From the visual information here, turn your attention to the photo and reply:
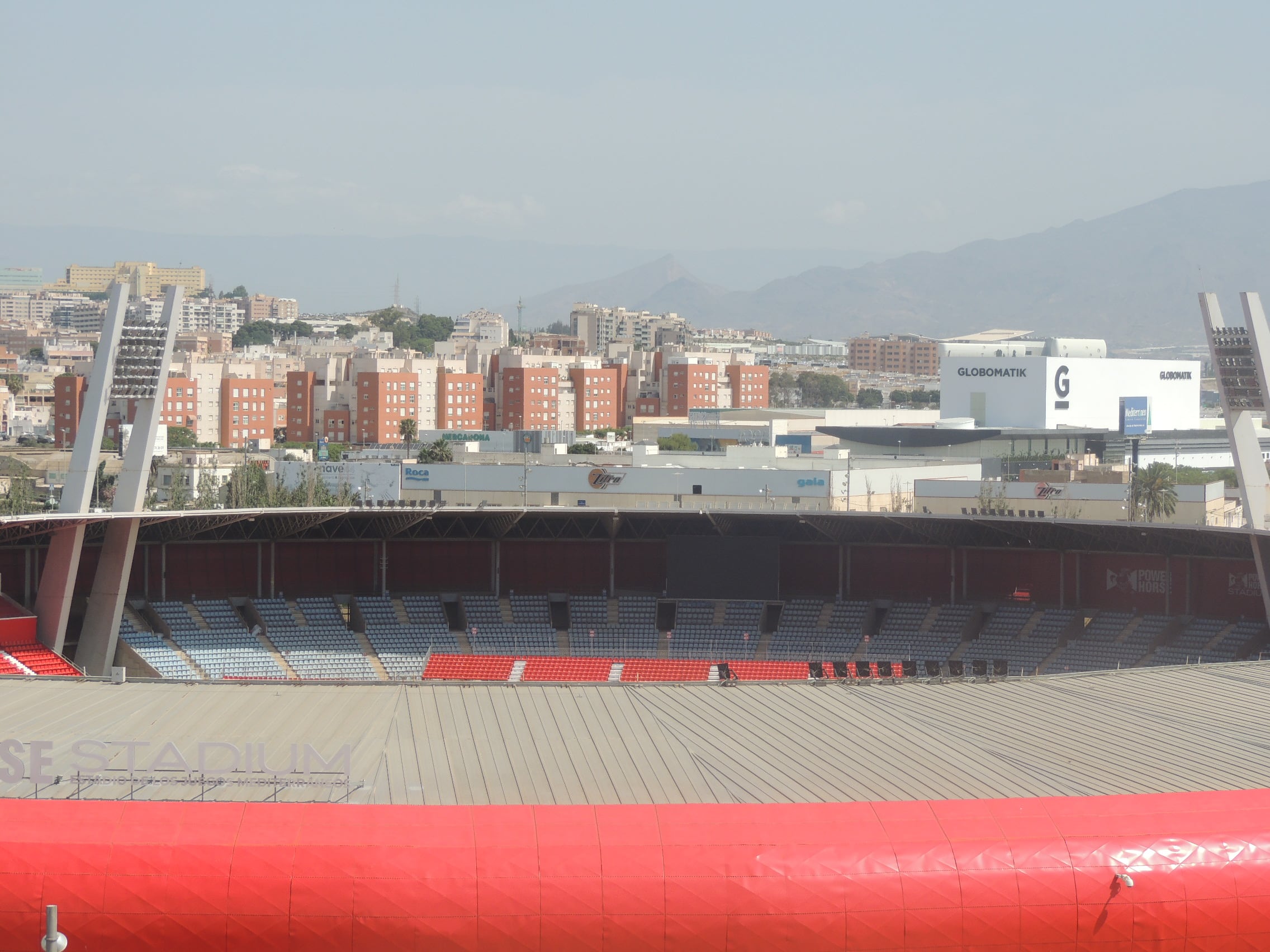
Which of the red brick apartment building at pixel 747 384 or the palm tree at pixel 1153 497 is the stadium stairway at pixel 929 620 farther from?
the red brick apartment building at pixel 747 384

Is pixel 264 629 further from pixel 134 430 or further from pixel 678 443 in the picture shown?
pixel 678 443

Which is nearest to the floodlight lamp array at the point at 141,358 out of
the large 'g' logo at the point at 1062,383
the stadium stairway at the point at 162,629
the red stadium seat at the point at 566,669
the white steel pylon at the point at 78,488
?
the white steel pylon at the point at 78,488

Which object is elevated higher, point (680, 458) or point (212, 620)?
point (680, 458)

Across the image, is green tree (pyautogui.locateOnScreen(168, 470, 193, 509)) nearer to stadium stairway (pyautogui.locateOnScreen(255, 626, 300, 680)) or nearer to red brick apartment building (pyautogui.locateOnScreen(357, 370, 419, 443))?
stadium stairway (pyautogui.locateOnScreen(255, 626, 300, 680))

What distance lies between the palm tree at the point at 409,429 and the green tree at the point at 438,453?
1158 inches

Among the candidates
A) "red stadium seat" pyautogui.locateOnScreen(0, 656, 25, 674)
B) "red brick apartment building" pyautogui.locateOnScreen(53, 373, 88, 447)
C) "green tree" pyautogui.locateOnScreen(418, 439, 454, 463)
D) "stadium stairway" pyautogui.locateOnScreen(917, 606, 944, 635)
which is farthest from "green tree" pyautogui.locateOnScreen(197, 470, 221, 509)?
"red brick apartment building" pyautogui.locateOnScreen(53, 373, 88, 447)

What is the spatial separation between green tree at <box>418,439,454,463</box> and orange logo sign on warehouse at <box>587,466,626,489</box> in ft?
58.4

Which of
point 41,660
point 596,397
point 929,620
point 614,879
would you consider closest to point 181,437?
point 596,397

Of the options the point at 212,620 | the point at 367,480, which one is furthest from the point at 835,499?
the point at 212,620

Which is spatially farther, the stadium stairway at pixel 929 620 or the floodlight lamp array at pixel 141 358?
the stadium stairway at pixel 929 620

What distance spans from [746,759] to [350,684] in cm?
1099

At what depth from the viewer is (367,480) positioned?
6519 centimetres

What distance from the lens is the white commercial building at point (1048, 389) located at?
364 ft

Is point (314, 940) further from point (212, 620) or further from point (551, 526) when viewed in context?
point (551, 526)
